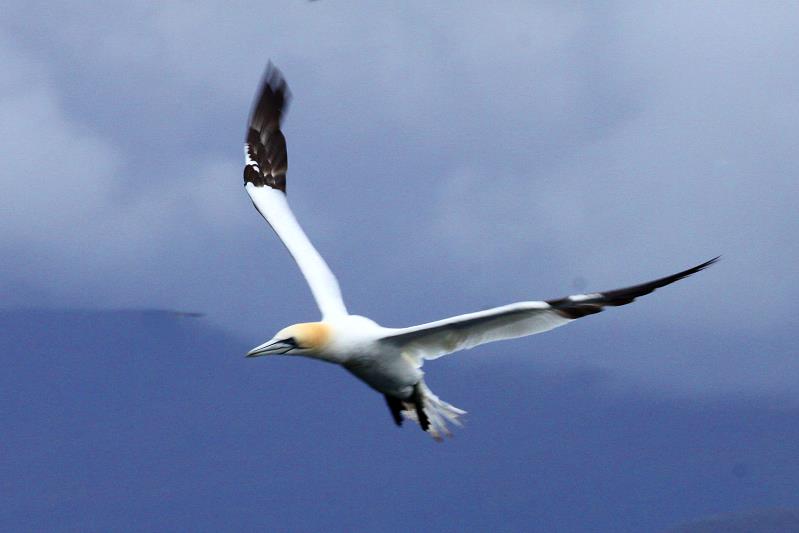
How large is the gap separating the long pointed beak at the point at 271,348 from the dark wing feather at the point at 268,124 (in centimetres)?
495

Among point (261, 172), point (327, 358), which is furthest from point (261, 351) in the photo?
point (261, 172)

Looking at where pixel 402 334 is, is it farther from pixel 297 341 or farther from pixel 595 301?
pixel 595 301

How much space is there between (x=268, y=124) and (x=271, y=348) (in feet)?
19.4

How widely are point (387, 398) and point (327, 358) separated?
1648mm

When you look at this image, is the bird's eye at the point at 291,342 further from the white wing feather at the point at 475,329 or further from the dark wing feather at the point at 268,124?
the dark wing feather at the point at 268,124

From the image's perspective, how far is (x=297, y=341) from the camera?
13.8m

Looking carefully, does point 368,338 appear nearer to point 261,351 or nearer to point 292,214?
point 261,351

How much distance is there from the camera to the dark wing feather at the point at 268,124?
1847 centimetres

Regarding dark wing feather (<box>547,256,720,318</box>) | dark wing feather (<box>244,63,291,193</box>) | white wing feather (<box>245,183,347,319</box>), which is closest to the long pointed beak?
white wing feather (<box>245,183,347,319</box>)

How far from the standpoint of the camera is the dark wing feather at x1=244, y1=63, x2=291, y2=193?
18469 mm

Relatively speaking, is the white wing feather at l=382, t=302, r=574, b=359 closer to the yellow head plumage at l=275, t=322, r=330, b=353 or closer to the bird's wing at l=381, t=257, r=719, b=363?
the bird's wing at l=381, t=257, r=719, b=363

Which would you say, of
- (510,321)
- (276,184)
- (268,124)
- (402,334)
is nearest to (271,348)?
(402,334)

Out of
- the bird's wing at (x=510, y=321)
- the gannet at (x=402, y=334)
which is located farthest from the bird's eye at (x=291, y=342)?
the bird's wing at (x=510, y=321)

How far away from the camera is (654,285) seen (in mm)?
13141
